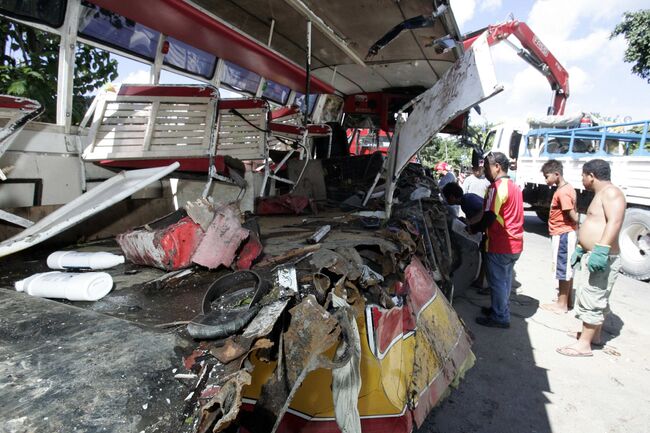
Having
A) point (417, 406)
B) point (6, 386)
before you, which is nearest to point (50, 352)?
point (6, 386)

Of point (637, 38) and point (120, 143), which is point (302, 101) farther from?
point (637, 38)

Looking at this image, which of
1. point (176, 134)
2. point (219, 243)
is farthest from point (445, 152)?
point (219, 243)

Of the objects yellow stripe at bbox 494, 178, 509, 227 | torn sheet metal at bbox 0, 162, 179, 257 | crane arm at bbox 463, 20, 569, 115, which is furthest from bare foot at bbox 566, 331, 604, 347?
crane arm at bbox 463, 20, 569, 115

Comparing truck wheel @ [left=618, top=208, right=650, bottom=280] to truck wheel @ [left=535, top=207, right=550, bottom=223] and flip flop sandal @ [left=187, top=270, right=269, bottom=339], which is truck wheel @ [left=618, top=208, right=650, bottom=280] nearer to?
truck wheel @ [left=535, top=207, right=550, bottom=223]

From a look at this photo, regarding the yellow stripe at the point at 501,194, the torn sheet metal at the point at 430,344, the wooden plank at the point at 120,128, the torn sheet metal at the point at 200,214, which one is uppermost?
the wooden plank at the point at 120,128

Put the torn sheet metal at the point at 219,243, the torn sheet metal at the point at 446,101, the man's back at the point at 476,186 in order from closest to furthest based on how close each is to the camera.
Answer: the torn sheet metal at the point at 219,243, the torn sheet metal at the point at 446,101, the man's back at the point at 476,186

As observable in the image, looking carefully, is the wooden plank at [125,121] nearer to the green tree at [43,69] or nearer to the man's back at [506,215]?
the green tree at [43,69]

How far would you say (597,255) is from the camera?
10.0 ft

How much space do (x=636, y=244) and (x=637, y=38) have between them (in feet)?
40.8

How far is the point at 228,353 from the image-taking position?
108 cm

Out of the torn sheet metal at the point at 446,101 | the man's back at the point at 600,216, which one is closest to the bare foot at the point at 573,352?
the man's back at the point at 600,216

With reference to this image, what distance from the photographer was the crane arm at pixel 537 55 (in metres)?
9.02

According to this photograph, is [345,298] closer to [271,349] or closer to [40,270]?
[271,349]

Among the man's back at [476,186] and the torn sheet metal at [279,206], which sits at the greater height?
the man's back at [476,186]
